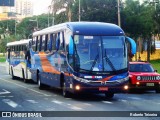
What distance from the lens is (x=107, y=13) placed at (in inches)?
2562

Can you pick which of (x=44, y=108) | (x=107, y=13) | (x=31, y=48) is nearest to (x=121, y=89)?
(x=44, y=108)

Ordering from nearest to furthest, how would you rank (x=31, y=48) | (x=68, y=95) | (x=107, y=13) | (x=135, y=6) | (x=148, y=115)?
(x=148, y=115)
(x=68, y=95)
(x=31, y=48)
(x=107, y=13)
(x=135, y=6)

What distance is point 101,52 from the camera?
1978cm

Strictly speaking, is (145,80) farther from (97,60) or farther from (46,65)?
(97,60)

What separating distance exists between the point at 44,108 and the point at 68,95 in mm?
4907

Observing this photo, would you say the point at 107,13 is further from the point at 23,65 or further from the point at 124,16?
the point at 23,65

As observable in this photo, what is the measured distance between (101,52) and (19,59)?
55.2ft

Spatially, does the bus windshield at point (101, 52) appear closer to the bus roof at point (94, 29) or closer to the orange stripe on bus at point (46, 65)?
the bus roof at point (94, 29)

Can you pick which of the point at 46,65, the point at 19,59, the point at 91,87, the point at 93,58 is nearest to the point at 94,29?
the point at 93,58

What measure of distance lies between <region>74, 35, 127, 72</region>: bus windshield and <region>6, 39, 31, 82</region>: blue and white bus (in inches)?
497

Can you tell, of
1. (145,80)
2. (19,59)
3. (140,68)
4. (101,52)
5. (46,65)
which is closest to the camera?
(101,52)

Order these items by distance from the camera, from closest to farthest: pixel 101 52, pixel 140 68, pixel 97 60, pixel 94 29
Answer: pixel 97 60
pixel 101 52
pixel 94 29
pixel 140 68

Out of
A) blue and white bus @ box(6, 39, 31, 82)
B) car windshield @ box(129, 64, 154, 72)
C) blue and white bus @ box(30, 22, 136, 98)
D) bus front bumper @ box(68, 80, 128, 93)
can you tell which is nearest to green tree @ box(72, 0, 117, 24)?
blue and white bus @ box(6, 39, 31, 82)

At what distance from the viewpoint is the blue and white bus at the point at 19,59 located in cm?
3283
